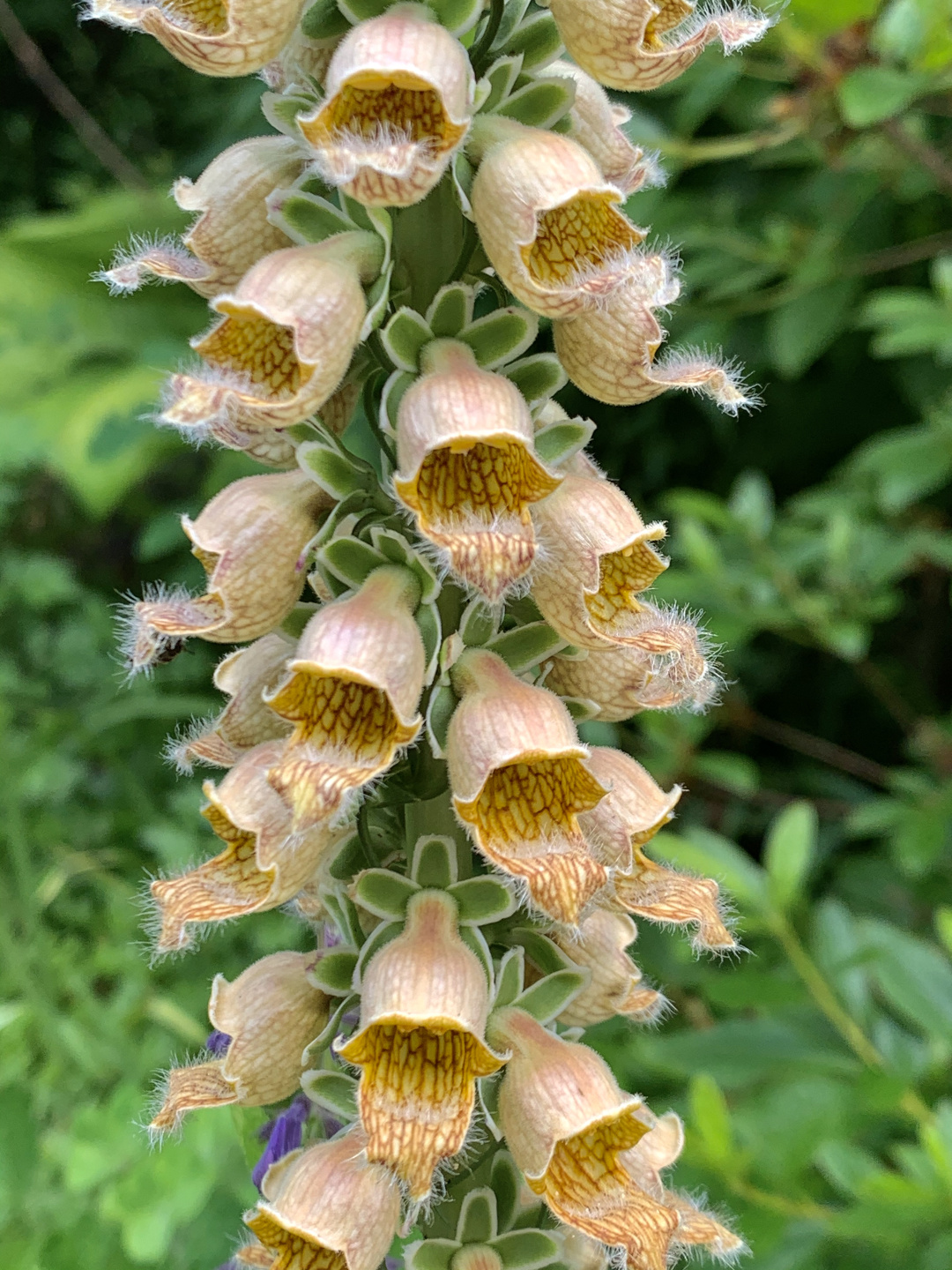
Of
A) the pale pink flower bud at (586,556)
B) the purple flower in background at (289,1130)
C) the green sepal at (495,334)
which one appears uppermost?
the green sepal at (495,334)

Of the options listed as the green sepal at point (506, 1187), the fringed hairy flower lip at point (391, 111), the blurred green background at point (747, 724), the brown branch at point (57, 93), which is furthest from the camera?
the brown branch at point (57, 93)

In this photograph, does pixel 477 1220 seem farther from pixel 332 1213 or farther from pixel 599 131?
pixel 599 131

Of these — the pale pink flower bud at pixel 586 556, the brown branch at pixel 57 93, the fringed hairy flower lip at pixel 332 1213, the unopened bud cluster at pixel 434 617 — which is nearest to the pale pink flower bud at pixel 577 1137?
the unopened bud cluster at pixel 434 617

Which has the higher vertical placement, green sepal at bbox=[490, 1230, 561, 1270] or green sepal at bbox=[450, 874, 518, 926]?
green sepal at bbox=[450, 874, 518, 926]

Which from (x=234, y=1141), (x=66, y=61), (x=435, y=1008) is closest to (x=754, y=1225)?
(x=234, y=1141)

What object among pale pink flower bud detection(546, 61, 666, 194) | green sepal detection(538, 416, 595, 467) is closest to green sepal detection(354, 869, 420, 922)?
green sepal detection(538, 416, 595, 467)

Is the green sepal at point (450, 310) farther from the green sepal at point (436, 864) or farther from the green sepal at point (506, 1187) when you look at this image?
the green sepal at point (506, 1187)

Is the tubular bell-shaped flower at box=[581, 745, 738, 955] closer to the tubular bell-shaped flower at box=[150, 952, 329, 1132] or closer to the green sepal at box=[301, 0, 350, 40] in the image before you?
the tubular bell-shaped flower at box=[150, 952, 329, 1132]
